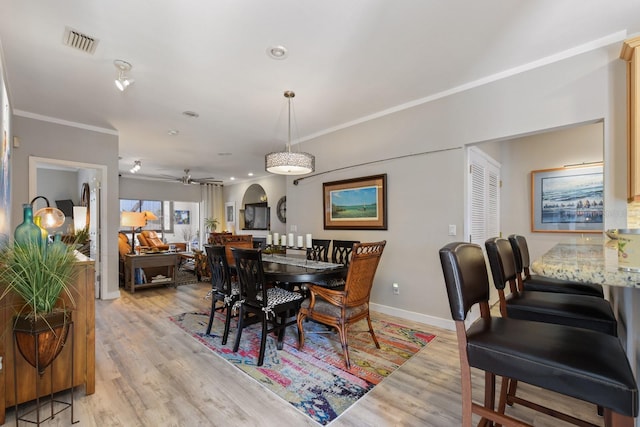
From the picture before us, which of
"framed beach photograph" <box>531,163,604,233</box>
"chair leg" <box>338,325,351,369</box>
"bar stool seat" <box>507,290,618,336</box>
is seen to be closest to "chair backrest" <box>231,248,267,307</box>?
"chair leg" <box>338,325,351,369</box>

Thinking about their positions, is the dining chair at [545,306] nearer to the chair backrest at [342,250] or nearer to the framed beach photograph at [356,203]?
the chair backrest at [342,250]

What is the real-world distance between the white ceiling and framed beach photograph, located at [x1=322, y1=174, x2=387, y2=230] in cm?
97

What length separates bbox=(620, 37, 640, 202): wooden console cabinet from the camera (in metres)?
2.06

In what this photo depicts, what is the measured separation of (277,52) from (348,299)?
2.22m

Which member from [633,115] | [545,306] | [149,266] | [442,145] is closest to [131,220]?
[149,266]

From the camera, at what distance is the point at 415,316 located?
347 cm

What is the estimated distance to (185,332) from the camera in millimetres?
3146

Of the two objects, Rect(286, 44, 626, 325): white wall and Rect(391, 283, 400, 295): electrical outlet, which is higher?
Rect(286, 44, 626, 325): white wall

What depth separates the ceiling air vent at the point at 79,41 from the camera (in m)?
2.24

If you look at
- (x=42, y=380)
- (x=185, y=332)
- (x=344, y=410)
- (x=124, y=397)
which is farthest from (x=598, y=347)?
(x=185, y=332)

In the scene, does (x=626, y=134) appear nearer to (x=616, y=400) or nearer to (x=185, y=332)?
(x=616, y=400)

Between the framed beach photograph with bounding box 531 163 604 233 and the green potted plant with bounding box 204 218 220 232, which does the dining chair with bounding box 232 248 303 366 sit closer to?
the framed beach photograph with bounding box 531 163 604 233

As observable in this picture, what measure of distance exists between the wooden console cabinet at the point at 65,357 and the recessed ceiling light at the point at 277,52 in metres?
2.17

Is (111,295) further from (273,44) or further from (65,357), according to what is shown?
(273,44)
